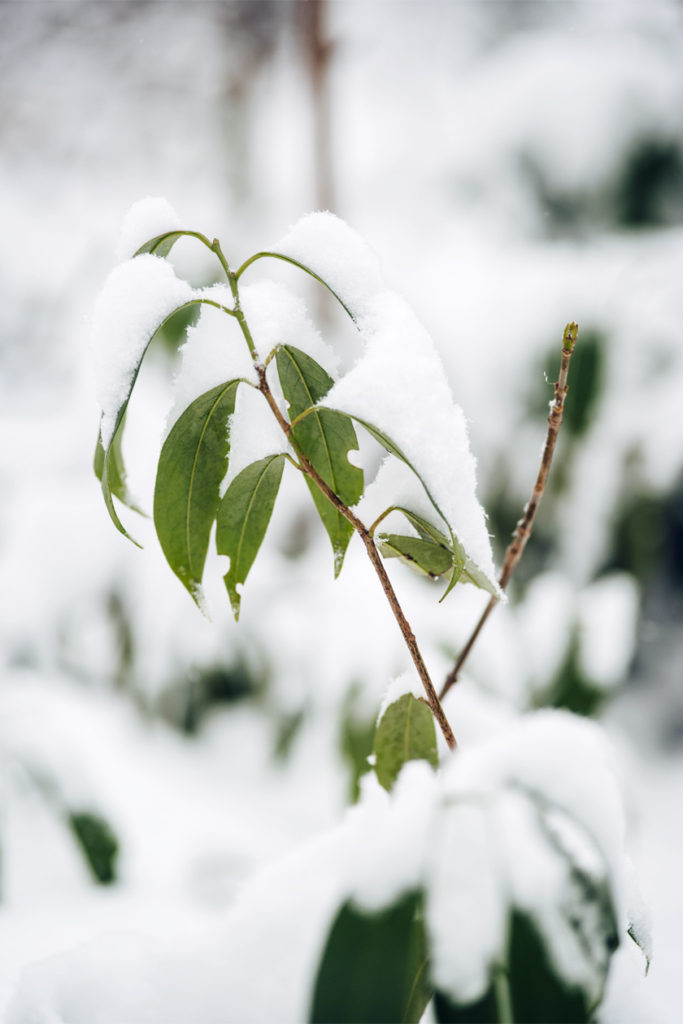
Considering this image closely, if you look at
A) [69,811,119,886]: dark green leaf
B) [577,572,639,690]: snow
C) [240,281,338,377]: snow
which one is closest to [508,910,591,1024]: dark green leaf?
[240,281,338,377]: snow

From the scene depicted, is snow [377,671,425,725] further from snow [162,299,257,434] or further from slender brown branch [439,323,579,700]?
snow [162,299,257,434]

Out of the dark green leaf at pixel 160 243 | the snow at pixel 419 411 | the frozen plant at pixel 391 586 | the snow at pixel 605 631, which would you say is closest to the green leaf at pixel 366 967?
the frozen plant at pixel 391 586

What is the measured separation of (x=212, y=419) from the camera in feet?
0.81

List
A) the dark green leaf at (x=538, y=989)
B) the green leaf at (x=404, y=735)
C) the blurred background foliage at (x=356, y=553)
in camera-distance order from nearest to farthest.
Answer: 1. the dark green leaf at (x=538, y=989)
2. the green leaf at (x=404, y=735)
3. the blurred background foliage at (x=356, y=553)

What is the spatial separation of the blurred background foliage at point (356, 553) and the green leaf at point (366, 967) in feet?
0.85

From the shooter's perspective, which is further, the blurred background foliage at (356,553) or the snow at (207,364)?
the blurred background foliage at (356,553)

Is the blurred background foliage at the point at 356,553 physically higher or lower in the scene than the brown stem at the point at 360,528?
higher

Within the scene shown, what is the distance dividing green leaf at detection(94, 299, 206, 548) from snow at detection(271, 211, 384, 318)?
43 millimetres

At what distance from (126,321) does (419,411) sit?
0.10 metres

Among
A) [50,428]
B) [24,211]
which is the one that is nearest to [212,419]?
[50,428]

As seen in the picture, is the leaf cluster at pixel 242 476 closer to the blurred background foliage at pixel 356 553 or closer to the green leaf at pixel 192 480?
the green leaf at pixel 192 480

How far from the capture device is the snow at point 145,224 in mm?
245

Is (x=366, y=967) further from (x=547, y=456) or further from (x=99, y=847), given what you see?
(x=99, y=847)

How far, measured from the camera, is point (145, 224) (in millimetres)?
246
